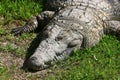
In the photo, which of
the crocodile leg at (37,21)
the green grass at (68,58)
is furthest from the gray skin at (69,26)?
the green grass at (68,58)

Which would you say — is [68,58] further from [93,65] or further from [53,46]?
[93,65]

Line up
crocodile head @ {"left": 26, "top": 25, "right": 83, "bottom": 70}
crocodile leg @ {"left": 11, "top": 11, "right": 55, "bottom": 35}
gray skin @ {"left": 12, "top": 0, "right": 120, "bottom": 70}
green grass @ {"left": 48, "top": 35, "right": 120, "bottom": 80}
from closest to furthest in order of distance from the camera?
green grass @ {"left": 48, "top": 35, "right": 120, "bottom": 80}, crocodile head @ {"left": 26, "top": 25, "right": 83, "bottom": 70}, gray skin @ {"left": 12, "top": 0, "right": 120, "bottom": 70}, crocodile leg @ {"left": 11, "top": 11, "right": 55, "bottom": 35}

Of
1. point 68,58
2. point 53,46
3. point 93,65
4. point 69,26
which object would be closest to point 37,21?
point 69,26

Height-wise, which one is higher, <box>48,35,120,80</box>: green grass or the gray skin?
the gray skin

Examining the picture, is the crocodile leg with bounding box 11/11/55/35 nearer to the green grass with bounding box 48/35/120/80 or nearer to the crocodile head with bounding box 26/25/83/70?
the crocodile head with bounding box 26/25/83/70

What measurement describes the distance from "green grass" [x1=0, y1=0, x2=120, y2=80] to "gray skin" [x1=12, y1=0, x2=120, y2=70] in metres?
0.16

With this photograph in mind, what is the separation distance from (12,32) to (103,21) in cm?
177

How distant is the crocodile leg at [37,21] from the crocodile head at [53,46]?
58 cm

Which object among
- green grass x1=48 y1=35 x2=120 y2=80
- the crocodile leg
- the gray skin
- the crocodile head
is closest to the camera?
green grass x1=48 y1=35 x2=120 y2=80

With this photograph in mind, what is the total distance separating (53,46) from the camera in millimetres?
7055

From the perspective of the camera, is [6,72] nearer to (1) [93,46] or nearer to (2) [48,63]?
(2) [48,63]

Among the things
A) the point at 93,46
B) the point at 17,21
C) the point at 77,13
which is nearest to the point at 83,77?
the point at 93,46

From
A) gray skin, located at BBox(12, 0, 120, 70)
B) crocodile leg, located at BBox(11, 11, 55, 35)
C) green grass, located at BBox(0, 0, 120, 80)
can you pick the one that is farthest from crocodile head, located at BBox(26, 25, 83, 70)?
crocodile leg, located at BBox(11, 11, 55, 35)

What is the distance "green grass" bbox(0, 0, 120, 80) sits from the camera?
659cm
